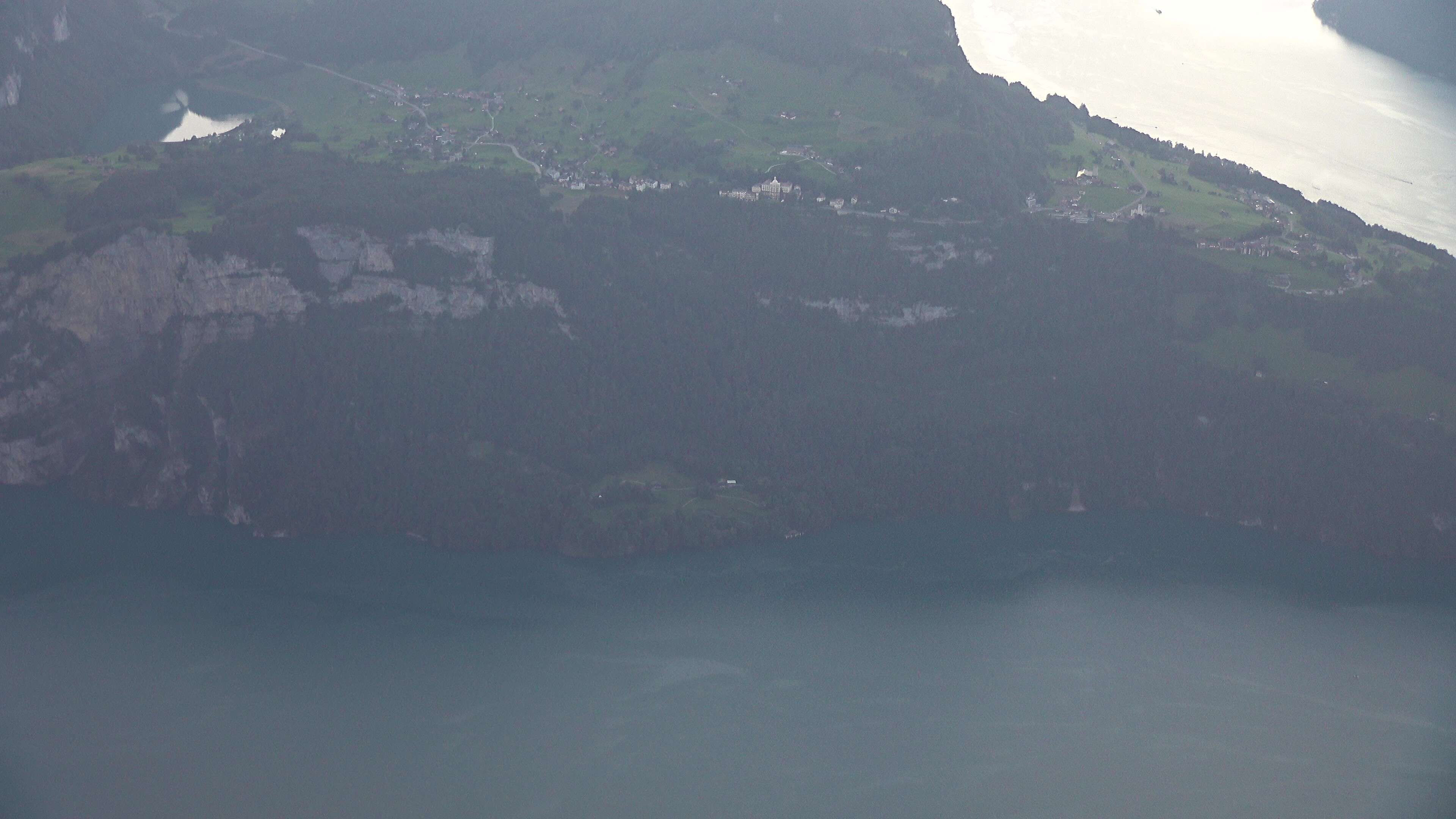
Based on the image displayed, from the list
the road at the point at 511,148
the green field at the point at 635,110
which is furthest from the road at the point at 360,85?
the green field at the point at 635,110

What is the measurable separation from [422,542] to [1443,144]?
76.1 metres

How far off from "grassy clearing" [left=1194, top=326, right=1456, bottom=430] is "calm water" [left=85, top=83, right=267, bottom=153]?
179 ft

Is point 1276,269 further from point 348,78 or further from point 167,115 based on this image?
point 167,115

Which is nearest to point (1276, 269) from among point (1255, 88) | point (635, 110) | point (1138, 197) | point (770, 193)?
point (1138, 197)

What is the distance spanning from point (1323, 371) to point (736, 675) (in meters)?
29.6

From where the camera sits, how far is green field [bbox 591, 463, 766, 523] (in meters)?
65.4

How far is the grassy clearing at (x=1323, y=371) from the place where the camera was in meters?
69.4

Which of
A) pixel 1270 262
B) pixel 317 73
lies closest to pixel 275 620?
pixel 1270 262

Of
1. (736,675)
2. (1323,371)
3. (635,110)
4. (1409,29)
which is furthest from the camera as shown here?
(1409,29)

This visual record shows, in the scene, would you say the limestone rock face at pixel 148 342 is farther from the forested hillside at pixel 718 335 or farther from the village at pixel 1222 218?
the village at pixel 1222 218

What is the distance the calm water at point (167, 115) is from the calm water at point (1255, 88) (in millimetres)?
49343

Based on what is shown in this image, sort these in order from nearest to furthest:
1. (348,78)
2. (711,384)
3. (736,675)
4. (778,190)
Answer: (736,675), (711,384), (778,190), (348,78)

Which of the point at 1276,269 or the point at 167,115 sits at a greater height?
the point at 1276,269

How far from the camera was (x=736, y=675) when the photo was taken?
2260 inches
